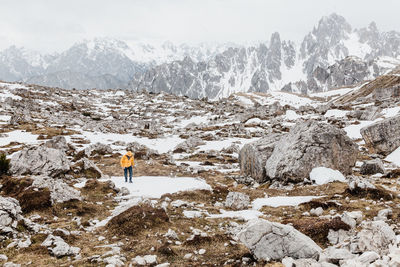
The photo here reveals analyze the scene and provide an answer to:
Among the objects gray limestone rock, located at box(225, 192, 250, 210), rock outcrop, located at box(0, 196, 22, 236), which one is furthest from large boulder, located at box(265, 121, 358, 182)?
rock outcrop, located at box(0, 196, 22, 236)

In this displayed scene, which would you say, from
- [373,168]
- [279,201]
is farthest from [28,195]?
[373,168]

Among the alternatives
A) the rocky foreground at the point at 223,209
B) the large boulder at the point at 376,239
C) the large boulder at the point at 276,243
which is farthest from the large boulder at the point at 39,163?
the large boulder at the point at 376,239

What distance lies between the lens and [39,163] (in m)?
25.2

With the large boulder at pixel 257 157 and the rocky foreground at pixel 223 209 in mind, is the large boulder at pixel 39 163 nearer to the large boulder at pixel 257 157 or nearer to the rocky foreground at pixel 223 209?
the rocky foreground at pixel 223 209

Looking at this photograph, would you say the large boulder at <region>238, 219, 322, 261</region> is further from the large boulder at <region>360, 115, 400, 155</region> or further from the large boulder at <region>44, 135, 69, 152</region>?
the large boulder at <region>44, 135, 69, 152</region>

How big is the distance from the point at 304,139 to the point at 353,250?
55.1 ft

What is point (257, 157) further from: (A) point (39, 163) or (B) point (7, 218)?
(A) point (39, 163)

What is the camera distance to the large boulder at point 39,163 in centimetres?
2488

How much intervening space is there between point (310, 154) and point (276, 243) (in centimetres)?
1608

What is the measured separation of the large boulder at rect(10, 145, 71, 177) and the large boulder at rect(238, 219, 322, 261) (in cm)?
2187

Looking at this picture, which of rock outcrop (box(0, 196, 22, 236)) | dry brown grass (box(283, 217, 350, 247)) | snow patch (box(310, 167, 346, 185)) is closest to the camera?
dry brown grass (box(283, 217, 350, 247))

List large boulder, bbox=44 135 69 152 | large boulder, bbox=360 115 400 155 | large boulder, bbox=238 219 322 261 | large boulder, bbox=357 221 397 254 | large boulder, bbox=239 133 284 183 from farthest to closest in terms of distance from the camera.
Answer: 1. large boulder, bbox=44 135 69 152
2. large boulder, bbox=360 115 400 155
3. large boulder, bbox=239 133 284 183
4. large boulder, bbox=238 219 322 261
5. large boulder, bbox=357 221 397 254

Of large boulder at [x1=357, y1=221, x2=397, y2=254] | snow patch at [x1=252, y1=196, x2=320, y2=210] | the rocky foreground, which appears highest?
large boulder at [x1=357, y1=221, x2=397, y2=254]

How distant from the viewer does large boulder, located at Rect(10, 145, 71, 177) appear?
24875 mm
